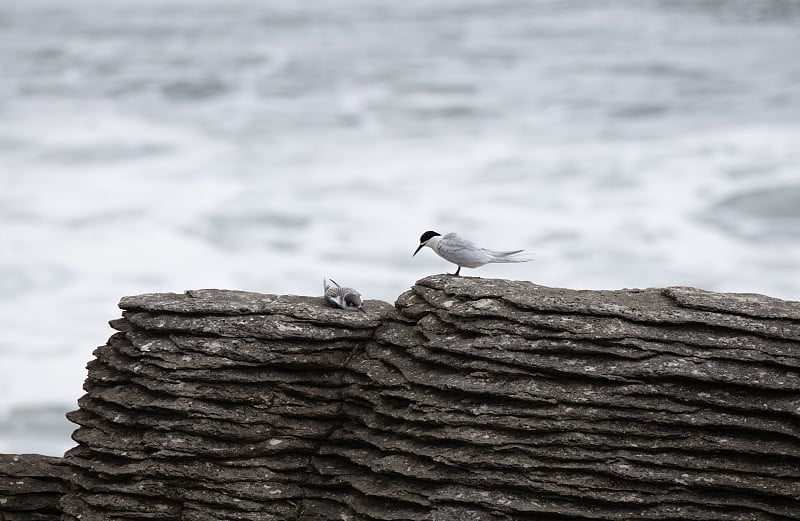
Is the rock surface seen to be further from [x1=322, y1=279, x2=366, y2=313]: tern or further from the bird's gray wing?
the bird's gray wing

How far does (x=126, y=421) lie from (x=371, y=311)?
125 inches

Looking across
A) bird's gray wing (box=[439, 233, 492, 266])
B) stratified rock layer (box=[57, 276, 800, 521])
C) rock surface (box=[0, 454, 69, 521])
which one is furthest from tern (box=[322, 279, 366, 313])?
rock surface (box=[0, 454, 69, 521])

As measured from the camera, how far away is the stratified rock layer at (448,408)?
11.7 metres

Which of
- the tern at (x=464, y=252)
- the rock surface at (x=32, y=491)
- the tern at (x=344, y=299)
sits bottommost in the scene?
the rock surface at (x=32, y=491)

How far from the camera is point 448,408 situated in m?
12.4

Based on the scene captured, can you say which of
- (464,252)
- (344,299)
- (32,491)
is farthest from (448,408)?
(32,491)

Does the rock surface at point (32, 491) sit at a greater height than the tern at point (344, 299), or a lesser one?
lesser

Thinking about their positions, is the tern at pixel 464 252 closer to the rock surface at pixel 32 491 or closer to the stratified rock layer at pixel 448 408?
the stratified rock layer at pixel 448 408

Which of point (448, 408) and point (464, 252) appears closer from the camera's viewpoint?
point (448, 408)

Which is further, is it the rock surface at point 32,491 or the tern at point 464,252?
the rock surface at point 32,491

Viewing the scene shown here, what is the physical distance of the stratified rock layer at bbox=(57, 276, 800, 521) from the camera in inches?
462

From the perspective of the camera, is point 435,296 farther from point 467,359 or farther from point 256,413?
point 256,413

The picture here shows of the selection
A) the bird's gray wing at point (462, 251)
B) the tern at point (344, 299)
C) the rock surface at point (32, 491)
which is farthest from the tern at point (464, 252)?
the rock surface at point (32, 491)

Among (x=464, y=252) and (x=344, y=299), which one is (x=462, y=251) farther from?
(x=344, y=299)
